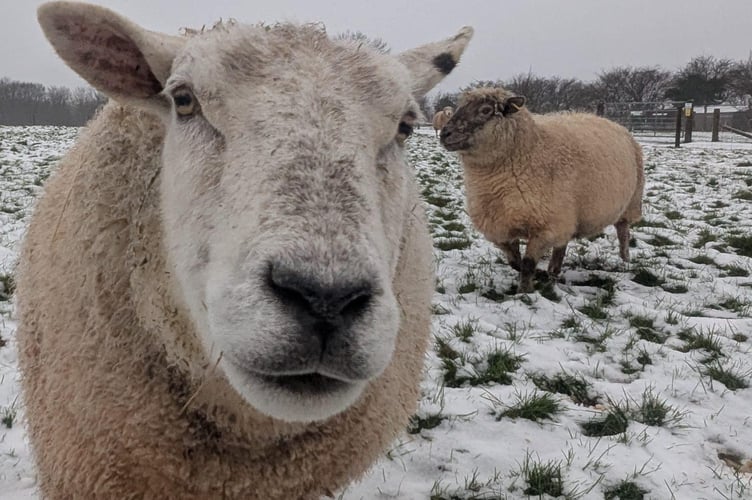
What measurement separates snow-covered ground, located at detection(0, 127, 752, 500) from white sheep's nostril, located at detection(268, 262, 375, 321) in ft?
5.24

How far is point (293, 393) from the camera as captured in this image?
134 cm

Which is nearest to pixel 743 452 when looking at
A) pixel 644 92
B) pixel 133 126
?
pixel 133 126

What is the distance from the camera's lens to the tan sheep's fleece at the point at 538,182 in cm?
570

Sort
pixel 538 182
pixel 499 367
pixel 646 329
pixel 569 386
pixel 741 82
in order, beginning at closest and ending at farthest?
pixel 569 386
pixel 499 367
pixel 646 329
pixel 538 182
pixel 741 82

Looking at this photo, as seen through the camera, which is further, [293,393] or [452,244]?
[452,244]

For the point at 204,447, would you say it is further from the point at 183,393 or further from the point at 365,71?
the point at 365,71

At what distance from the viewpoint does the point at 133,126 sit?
77.6 inches

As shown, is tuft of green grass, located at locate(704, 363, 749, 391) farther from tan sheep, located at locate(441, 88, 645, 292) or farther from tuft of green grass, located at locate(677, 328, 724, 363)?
tan sheep, located at locate(441, 88, 645, 292)

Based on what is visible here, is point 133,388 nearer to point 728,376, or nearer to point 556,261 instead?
point 728,376

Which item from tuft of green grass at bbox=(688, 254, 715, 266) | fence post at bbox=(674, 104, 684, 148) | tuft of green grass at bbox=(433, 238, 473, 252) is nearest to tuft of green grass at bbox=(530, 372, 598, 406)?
tuft of green grass at bbox=(433, 238, 473, 252)

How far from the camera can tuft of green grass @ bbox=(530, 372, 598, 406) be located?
3.46 meters

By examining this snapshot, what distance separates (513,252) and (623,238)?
1813mm

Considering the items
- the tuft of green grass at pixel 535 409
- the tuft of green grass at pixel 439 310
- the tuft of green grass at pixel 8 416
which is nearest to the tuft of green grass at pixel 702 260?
the tuft of green grass at pixel 439 310

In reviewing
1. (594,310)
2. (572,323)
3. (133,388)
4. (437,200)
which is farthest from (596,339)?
(437,200)
